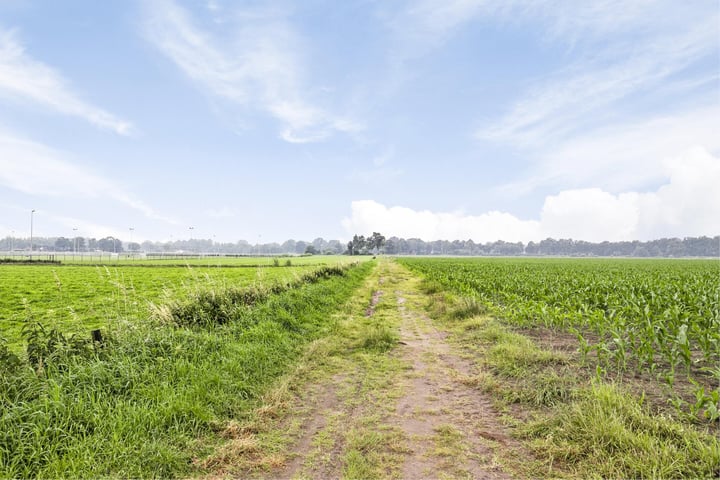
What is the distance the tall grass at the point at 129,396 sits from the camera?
4.04 metres

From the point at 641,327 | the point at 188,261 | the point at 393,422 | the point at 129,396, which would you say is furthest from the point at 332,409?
the point at 188,261

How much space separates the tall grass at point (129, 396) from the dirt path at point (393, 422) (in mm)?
1114

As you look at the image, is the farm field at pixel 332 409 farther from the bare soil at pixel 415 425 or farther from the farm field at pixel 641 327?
the farm field at pixel 641 327

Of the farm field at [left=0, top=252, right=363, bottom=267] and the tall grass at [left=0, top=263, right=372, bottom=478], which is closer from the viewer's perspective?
the tall grass at [left=0, top=263, right=372, bottom=478]

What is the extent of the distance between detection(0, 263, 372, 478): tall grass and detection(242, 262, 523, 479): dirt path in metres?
1.11

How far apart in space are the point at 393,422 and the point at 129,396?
3.97 m

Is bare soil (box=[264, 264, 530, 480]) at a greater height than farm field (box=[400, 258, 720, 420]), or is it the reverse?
farm field (box=[400, 258, 720, 420])

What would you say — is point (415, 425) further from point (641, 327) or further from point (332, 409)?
point (641, 327)

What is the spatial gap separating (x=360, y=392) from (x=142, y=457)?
341cm

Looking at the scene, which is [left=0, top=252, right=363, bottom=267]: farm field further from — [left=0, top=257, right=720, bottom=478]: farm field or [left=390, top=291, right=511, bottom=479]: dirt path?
[left=390, top=291, right=511, bottom=479]: dirt path

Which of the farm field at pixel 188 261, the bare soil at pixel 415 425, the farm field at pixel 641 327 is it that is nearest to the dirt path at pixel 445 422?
the bare soil at pixel 415 425

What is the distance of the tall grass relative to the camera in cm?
404

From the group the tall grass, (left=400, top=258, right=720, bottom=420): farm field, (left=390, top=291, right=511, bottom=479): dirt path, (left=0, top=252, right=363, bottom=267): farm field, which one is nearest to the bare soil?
(left=390, top=291, right=511, bottom=479): dirt path

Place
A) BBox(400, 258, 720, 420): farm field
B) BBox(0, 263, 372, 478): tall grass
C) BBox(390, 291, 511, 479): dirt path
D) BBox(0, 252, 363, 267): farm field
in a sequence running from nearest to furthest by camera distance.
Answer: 1. BBox(0, 263, 372, 478): tall grass
2. BBox(390, 291, 511, 479): dirt path
3. BBox(400, 258, 720, 420): farm field
4. BBox(0, 252, 363, 267): farm field
